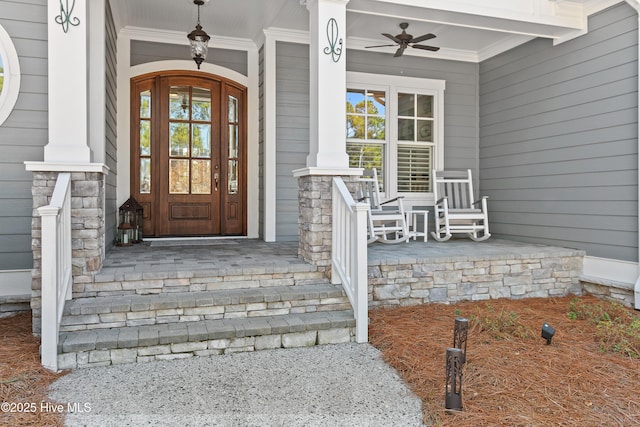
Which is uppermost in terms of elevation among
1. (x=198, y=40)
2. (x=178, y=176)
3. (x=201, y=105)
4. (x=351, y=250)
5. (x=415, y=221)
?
(x=198, y=40)

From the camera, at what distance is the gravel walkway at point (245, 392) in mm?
2238

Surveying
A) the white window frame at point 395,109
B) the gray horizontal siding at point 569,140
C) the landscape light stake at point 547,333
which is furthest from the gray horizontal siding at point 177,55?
the landscape light stake at point 547,333

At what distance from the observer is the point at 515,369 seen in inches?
110

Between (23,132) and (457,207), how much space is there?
15.8 feet

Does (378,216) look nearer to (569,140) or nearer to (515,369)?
(569,140)

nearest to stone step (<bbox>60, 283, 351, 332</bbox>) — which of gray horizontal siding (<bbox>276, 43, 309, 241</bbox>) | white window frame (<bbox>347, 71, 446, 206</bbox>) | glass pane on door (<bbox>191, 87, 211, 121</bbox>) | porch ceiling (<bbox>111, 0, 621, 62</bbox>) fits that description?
gray horizontal siding (<bbox>276, 43, 309, 241</bbox>)

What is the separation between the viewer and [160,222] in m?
5.78

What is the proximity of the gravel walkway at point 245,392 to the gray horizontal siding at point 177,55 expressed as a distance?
4.02m

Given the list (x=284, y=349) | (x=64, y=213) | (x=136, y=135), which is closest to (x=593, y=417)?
(x=284, y=349)

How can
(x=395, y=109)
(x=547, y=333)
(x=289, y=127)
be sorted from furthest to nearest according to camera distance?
(x=395, y=109)
(x=289, y=127)
(x=547, y=333)

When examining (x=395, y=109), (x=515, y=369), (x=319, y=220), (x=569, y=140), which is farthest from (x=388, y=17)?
(x=515, y=369)

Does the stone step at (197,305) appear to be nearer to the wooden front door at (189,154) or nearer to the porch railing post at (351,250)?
the porch railing post at (351,250)

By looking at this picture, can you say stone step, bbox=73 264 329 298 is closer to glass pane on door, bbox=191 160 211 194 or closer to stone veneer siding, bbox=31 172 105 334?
stone veneer siding, bbox=31 172 105 334

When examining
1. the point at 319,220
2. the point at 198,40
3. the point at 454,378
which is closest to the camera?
the point at 454,378
